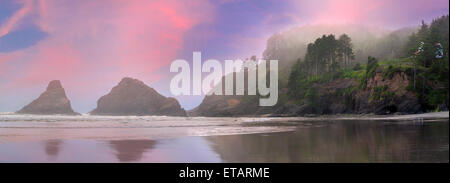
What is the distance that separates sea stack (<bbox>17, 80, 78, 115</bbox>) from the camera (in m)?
89.5

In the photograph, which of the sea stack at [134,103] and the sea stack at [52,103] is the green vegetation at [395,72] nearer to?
the sea stack at [134,103]

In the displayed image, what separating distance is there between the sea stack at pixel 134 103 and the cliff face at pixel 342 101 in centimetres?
1561

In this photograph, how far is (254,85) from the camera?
128625mm

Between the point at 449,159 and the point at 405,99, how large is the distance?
4923 centimetres

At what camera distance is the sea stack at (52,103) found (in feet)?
294

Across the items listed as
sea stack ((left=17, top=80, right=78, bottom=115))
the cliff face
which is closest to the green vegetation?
the cliff face

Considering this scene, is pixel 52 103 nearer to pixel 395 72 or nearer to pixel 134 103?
pixel 134 103

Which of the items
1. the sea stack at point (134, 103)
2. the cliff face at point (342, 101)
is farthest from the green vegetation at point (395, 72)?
the sea stack at point (134, 103)

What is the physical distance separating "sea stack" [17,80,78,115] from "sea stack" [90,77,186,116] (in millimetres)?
26837

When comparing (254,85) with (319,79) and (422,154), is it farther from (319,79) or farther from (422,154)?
(422,154)

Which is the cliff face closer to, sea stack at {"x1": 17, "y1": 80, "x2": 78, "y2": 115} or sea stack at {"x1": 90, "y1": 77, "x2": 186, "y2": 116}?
sea stack at {"x1": 90, "y1": 77, "x2": 186, "y2": 116}

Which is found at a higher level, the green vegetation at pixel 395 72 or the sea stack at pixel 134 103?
the green vegetation at pixel 395 72

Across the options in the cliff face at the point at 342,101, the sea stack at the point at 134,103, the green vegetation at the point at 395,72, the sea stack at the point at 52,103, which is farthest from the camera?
the sea stack at the point at 134,103
